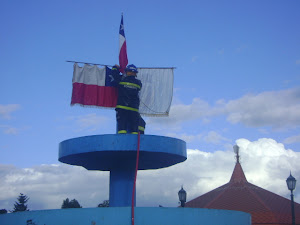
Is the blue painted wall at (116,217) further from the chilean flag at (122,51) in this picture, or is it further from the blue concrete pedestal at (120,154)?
the chilean flag at (122,51)

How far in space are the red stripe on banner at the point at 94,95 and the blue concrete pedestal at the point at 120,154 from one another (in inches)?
86.4

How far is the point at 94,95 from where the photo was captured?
17688 millimetres

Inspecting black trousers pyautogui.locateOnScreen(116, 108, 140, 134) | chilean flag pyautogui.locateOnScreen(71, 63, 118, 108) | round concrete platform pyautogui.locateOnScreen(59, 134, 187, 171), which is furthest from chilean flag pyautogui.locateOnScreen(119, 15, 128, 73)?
round concrete platform pyautogui.locateOnScreen(59, 134, 187, 171)

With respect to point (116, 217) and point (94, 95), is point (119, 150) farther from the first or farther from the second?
point (94, 95)

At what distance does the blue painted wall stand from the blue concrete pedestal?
3079 mm

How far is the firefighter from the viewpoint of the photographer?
16.7 m

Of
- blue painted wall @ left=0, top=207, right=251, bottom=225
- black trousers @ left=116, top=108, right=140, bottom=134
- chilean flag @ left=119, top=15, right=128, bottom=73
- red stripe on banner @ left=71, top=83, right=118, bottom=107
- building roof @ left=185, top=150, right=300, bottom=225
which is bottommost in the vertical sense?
blue painted wall @ left=0, top=207, right=251, bottom=225

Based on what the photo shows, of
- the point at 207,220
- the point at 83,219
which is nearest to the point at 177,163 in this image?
the point at 207,220

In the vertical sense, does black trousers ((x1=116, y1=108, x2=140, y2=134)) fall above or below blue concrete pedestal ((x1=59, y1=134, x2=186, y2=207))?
above

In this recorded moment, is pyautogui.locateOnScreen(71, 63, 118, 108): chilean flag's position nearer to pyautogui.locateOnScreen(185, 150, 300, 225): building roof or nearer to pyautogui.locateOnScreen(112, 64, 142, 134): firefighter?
pyautogui.locateOnScreen(112, 64, 142, 134): firefighter

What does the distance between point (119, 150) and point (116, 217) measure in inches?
128

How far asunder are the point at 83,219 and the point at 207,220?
11.9 ft

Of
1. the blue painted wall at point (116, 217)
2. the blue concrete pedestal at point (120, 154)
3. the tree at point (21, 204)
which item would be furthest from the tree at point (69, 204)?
the blue painted wall at point (116, 217)

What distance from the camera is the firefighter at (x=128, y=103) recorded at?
16.7 meters
